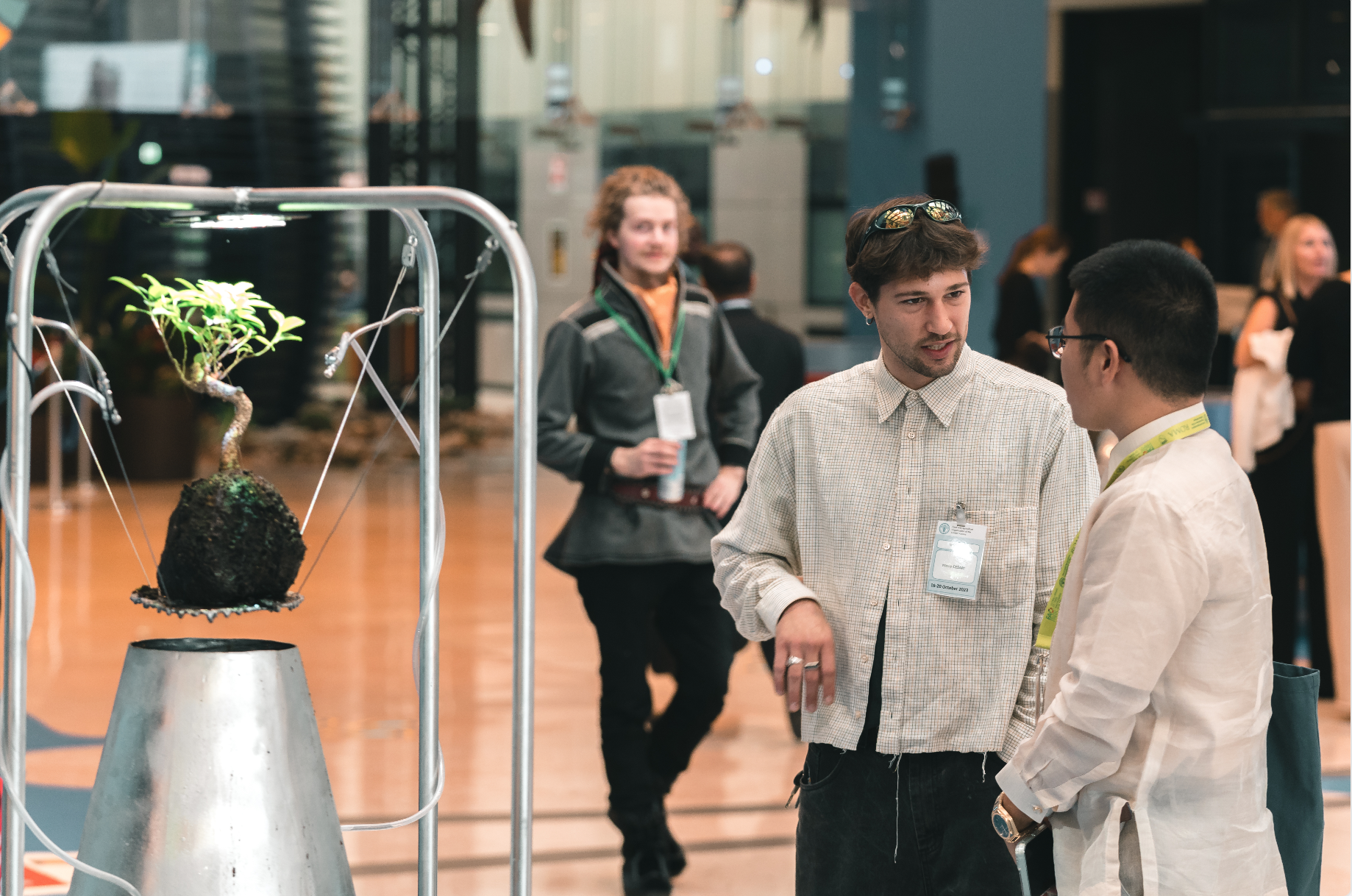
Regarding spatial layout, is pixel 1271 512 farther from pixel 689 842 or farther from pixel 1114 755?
pixel 1114 755

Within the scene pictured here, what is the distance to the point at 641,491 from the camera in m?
3.72

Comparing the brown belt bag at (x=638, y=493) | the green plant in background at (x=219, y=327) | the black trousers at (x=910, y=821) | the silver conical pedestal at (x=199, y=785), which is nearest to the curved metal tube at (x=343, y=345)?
the green plant in background at (x=219, y=327)

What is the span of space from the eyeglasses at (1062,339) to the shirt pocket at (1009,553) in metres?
0.32

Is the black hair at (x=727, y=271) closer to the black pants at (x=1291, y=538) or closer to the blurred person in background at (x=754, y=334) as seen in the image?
the blurred person in background at (x=754, y=334)

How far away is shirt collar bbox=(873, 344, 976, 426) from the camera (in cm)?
221

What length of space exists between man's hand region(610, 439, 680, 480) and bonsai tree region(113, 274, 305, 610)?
4.53ft

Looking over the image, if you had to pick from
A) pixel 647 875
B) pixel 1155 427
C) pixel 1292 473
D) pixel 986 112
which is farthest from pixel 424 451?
pixel 986 112

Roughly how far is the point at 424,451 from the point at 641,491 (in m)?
1.38

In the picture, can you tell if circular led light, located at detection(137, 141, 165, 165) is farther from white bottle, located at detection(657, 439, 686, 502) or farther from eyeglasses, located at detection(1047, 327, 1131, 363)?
eyeglasses, located at detection(1047, 327, 1131, 363)

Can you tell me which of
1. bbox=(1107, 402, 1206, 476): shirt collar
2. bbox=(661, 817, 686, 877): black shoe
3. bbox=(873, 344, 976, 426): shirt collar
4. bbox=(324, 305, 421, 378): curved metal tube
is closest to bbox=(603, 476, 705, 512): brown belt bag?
bbox=(661, 817, 686, 877): black shoe

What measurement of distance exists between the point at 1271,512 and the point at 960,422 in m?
4.29

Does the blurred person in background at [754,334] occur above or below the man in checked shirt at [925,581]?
above

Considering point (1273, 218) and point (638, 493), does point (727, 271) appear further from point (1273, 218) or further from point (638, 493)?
point (1273, 218)

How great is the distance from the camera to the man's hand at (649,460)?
365 centimetres
